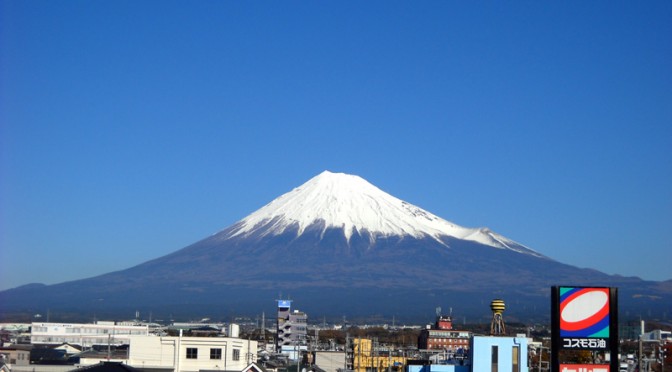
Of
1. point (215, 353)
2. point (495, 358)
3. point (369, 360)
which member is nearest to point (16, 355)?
point (215, 353)

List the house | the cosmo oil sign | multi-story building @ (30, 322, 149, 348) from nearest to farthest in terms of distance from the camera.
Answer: the cosmo oil sign, the house, multi-story building @ (30, 322, 149, 348)

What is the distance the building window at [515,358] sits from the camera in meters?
38.4

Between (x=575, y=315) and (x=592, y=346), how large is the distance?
73 centimetres

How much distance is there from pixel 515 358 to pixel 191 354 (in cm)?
1238

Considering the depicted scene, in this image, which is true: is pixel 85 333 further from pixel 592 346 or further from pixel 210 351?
pixel 592 346

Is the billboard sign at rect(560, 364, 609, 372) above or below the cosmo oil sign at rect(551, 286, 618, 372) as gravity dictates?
below

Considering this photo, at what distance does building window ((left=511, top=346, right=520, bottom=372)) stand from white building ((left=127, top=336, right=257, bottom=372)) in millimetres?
10401

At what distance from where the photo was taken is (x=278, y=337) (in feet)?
356

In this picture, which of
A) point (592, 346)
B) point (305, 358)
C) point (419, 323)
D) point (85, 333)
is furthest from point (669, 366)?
point (419, 323)

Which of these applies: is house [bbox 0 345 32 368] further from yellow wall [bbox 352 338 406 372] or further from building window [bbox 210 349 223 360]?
yellow wall [bbox 352 338 406 372]

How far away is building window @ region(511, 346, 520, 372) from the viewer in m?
38.4

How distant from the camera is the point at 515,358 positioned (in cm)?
3853

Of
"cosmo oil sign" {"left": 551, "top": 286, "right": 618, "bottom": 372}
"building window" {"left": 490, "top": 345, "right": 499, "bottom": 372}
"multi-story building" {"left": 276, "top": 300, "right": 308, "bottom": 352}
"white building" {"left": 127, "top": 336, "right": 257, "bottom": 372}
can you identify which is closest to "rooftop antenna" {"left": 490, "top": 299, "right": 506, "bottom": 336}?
"building window" {"left": 490, "top": 345, "right": 499, "bottom": 372}

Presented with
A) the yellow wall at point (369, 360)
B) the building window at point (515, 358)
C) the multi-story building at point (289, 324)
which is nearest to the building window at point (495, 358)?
the building window at point (515, 358)
